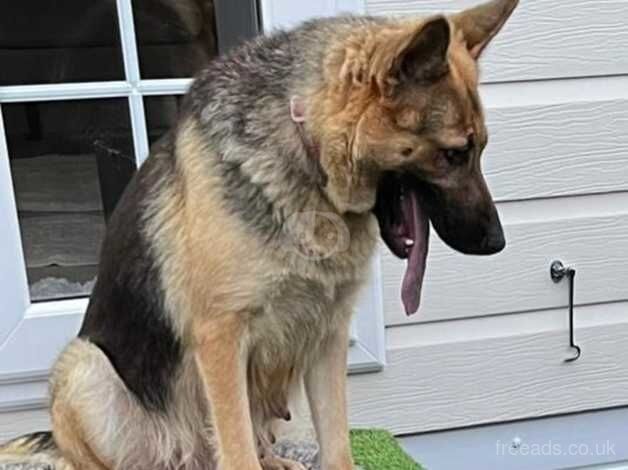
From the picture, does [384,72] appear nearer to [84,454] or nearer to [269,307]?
[269,307]

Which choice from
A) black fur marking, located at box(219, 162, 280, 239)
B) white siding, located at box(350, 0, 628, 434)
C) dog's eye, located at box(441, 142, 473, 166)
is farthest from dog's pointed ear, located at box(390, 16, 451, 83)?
white siding, located at box(350, 0, 628, 434)

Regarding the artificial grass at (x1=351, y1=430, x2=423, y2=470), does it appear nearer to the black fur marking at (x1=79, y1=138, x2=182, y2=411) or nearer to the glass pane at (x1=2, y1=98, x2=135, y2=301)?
the black fur marking at (x1=79, y1=138, x2=182, y2=411)

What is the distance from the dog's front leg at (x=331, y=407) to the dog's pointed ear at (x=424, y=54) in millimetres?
719

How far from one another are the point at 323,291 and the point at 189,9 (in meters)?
1.19

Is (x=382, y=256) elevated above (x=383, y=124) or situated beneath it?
situated beneath

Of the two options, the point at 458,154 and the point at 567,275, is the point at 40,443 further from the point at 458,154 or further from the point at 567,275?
the point at 567,275

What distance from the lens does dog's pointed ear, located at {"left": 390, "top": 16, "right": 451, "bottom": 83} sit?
118 cm

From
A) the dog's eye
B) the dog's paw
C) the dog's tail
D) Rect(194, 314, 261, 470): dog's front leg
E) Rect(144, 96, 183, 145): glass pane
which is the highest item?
the dog's eye

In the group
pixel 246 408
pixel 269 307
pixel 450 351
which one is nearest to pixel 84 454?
pixel 246 408

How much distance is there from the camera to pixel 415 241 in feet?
4.84

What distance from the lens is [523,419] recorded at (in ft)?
9.09

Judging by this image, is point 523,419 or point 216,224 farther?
point 523,419

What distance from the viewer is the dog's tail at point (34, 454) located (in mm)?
1843

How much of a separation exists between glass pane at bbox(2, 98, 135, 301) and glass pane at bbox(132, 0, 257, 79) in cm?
19
